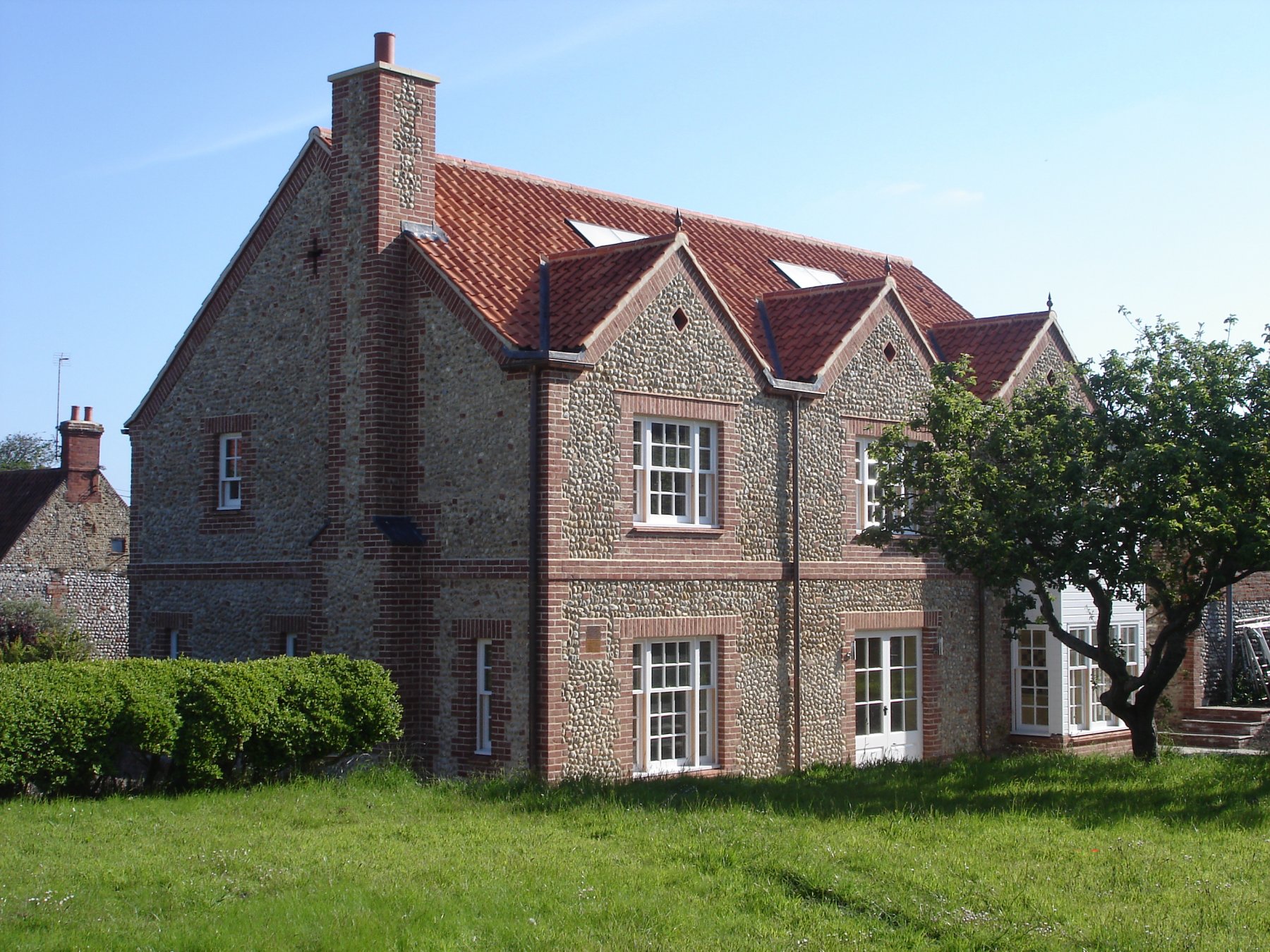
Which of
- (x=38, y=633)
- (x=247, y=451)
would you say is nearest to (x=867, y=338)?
(x=247, y=451)

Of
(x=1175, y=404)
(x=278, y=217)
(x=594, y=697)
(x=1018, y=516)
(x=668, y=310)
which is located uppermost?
(x=278, y=217)

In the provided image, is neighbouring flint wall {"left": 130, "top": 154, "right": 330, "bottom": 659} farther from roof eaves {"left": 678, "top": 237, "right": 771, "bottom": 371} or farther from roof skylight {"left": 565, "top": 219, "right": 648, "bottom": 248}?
roof eaves {"left": 678, "top": 237, "right": 771, "bottom": 371}

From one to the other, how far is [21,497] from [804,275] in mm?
29609

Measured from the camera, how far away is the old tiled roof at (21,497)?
44.8m

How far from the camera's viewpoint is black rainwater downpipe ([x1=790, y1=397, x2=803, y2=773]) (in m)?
22.3

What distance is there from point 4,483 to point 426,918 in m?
40.5

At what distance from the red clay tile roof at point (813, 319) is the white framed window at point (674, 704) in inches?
197

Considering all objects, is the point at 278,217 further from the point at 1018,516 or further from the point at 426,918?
the point at 426,918

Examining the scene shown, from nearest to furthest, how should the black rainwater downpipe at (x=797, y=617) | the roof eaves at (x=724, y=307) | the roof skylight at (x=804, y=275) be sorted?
1. the roof eaves at (x=724, y=307)
2. the black rainwater downpipe at (x=797, y=617)
3. the roof skylight at (x=804, y=275)

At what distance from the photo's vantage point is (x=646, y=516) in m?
20.6

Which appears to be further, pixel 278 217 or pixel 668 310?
pixel 278 217

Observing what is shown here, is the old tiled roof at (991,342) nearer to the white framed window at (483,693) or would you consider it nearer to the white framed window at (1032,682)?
the white framed window at (1032,682)

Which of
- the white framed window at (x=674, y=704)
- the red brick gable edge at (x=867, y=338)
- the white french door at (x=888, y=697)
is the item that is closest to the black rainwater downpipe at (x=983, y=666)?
the white french door at (x=888, y=697)

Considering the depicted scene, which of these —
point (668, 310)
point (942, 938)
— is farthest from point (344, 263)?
point (942, 938)
